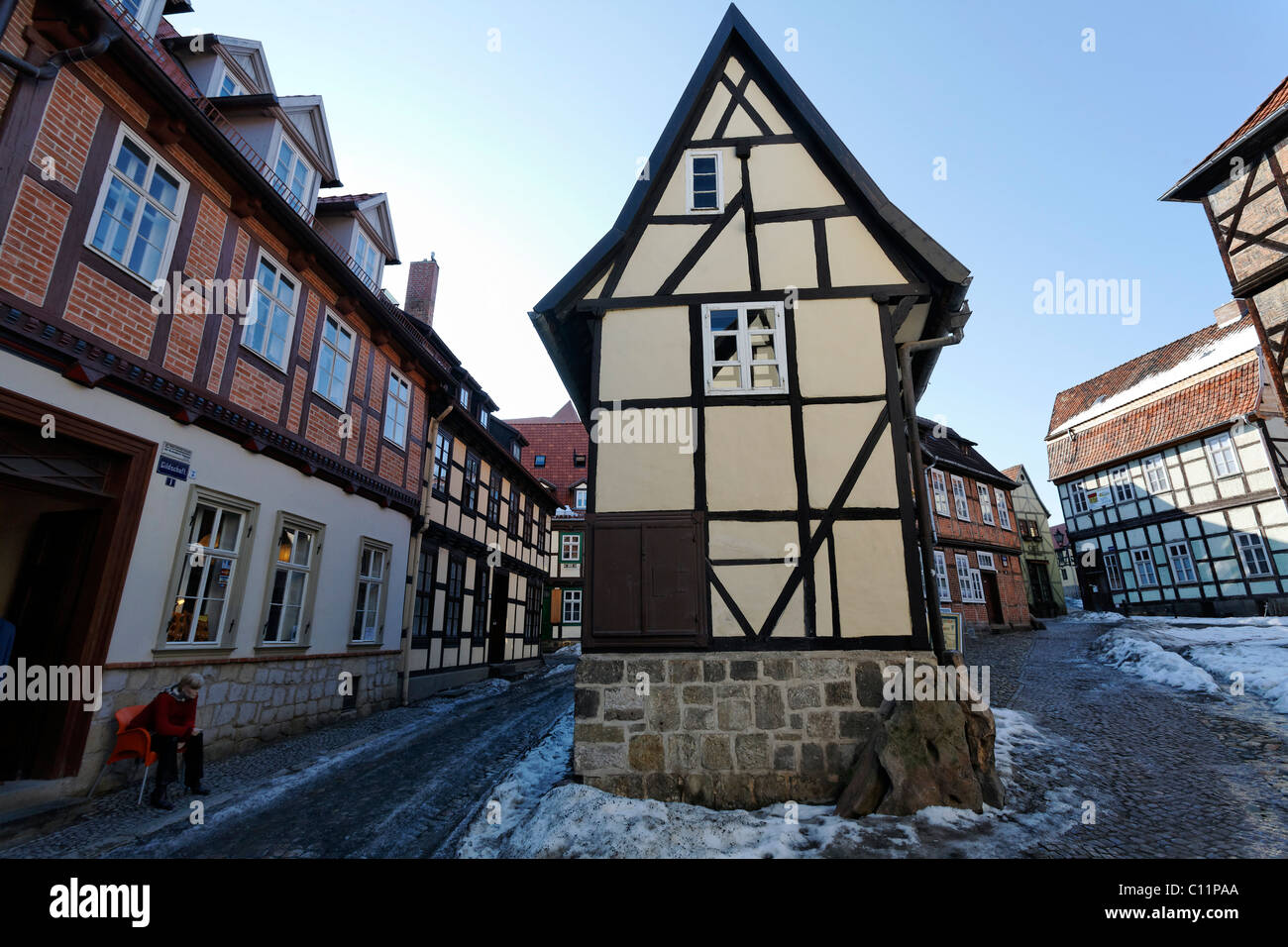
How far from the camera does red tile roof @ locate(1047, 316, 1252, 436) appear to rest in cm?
2380

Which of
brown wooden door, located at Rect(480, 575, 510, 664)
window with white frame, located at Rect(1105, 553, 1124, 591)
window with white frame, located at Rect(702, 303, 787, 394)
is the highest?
window with white frame, located at Rect(702, 303, 787, 394)

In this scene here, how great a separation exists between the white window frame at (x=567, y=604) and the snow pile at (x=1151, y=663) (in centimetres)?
2078

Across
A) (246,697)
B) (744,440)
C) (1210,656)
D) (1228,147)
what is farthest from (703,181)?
(1228,147)

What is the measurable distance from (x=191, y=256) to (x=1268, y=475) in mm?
30073

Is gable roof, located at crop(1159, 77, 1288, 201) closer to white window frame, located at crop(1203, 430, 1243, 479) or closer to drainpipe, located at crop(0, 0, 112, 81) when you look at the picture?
white window frame, located at crop(1203, 430, 1243, 479)

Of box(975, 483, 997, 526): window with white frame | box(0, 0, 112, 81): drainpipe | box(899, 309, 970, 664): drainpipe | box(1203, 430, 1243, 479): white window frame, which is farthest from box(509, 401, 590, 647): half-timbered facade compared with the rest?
box(1203, 430, 1243, 479): white window frame

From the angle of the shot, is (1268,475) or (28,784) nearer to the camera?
(28,784)

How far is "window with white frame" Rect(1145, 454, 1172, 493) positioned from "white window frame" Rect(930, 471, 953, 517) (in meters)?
9.01

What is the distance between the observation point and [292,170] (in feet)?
34.5

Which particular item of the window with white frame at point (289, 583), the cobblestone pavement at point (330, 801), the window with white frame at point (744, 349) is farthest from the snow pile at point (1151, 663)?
the window with white frame at point (289, 583)

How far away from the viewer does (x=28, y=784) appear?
213 inches
